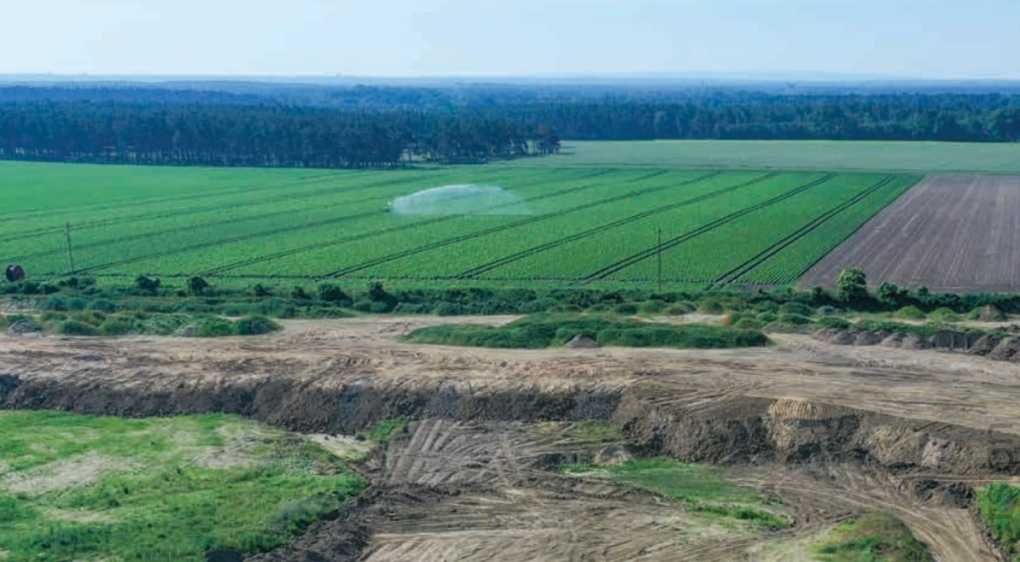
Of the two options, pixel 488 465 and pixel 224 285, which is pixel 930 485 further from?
pixel 224 285

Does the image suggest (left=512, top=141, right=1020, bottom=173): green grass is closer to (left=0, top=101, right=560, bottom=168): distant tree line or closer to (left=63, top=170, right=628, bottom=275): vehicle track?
(left=0, top=101, right=560, bottom=168): distant tree line

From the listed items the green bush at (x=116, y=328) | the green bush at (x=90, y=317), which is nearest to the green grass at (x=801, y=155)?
the green bush at (x=90, y=317)

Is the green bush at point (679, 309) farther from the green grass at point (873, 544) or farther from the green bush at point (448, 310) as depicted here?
the green grass at point (873, 544)

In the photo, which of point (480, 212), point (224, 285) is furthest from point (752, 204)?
point (224, 285)

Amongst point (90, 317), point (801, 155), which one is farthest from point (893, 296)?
point (801, 155)

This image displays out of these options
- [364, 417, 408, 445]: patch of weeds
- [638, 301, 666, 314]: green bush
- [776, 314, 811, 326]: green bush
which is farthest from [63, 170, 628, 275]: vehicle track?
[776, 314, 811, 326]: green bush

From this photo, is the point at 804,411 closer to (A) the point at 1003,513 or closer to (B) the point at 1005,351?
(A) the point at 1003,513
